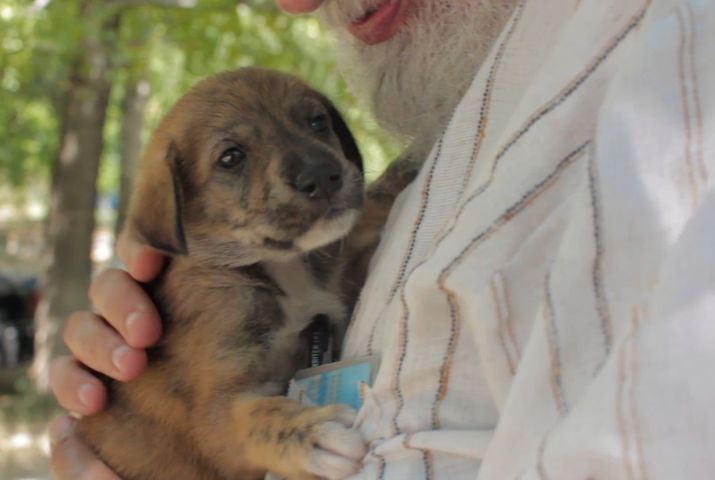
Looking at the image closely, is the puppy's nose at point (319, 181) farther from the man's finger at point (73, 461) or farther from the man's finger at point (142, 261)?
the man's finger at point (73, 461)

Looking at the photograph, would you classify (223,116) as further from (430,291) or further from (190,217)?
(430,291)

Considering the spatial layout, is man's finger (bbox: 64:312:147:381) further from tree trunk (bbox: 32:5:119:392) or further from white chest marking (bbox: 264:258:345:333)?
tree trunk (bbox: 32:5:119:392)

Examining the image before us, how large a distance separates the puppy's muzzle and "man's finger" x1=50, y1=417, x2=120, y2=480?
988 mm

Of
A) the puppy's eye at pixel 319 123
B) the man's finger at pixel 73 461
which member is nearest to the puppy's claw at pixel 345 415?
the man's finger at pixel 73 461

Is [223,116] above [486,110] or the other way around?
the other way around

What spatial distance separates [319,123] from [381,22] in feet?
1.45

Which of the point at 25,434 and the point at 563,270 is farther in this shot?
the point at 25,434

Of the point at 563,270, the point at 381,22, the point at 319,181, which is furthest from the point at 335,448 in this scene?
the point at 381,22

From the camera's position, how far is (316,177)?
2076 mm

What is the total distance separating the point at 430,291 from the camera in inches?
48.8

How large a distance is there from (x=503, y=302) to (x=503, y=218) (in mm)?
134

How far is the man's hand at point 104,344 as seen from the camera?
2.20 metres

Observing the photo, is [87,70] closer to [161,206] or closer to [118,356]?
[161,206]

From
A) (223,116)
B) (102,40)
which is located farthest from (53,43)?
(223,116)
